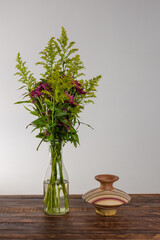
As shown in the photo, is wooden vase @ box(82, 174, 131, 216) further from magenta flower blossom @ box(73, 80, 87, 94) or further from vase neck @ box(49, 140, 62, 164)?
magenta flower blossom @ box(73, 80, 87, 94)

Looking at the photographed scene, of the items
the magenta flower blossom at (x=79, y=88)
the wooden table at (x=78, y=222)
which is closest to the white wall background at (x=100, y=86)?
the wooden table at (x=78, y=222)

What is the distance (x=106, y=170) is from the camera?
3000 mm

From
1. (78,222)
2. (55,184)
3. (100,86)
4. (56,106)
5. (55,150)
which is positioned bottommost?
(78,222)

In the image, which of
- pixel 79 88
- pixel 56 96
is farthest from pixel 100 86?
pixel 56 96

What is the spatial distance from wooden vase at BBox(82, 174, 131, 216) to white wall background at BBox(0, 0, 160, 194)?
1869mm

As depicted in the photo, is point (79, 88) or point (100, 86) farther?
point (100, 86)

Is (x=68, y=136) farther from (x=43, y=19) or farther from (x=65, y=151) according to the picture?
(x=43, y=19)

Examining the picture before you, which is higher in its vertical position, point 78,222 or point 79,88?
point 79,88

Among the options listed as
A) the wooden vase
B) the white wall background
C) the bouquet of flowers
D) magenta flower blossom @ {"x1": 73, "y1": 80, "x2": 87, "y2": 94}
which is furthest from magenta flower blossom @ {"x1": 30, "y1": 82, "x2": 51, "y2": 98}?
the white wall background

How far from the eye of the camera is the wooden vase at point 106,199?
1.07 m

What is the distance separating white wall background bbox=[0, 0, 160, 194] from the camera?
2957 millimetres

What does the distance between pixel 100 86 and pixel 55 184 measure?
199 centimetres

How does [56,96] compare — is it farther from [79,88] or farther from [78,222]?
[78,222]

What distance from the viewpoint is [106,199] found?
3.55ft
